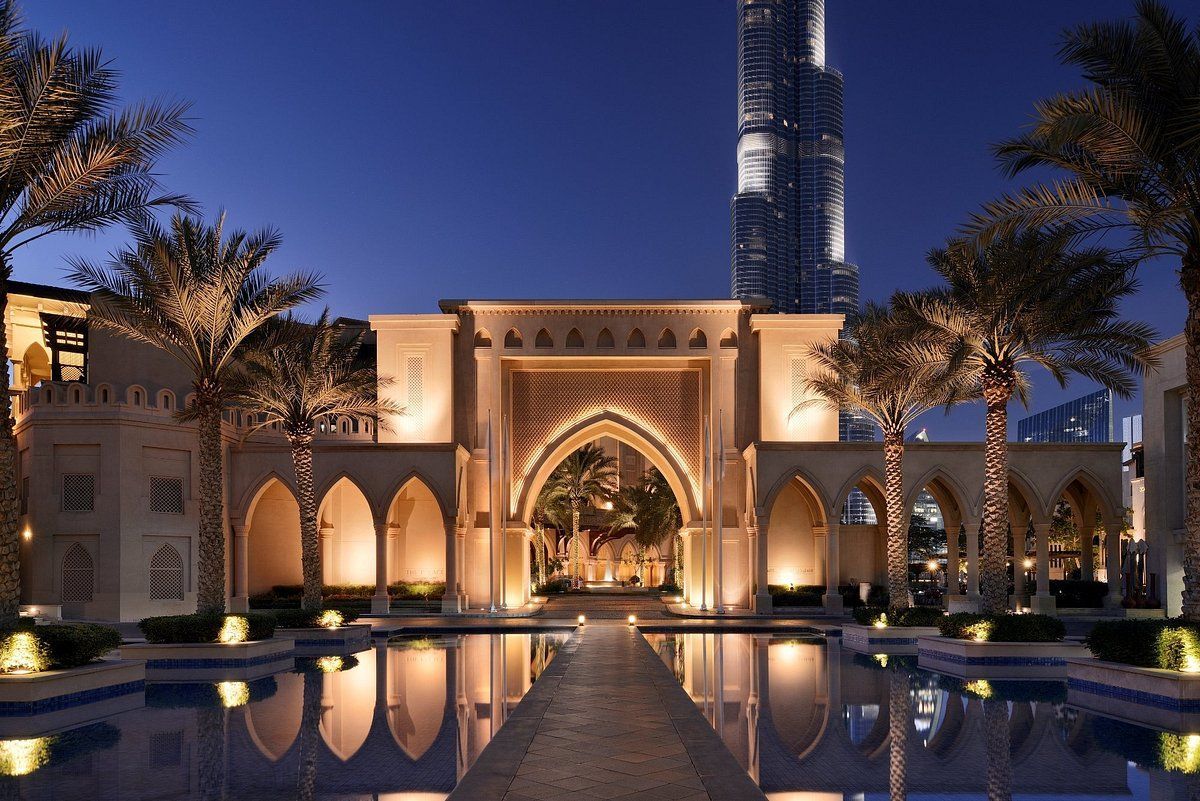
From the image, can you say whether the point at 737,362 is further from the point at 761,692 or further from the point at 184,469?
the point at 761,692

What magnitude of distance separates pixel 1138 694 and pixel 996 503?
18.3 ft

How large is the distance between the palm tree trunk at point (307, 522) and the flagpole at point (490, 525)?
7769 millimetres

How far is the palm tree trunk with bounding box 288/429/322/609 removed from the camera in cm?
2197

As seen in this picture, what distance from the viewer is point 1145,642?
13133 millimetres

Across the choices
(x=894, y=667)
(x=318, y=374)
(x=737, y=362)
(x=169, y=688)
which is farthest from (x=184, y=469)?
(x=894, y=667)

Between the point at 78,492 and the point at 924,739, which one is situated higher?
the point at 78,492

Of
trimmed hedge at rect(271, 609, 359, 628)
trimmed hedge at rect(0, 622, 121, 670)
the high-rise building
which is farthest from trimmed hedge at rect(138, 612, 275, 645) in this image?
the high-rise building

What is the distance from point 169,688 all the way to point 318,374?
886 cm

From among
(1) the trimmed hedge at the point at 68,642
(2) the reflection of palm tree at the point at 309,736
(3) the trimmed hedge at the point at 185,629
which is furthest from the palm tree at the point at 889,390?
(1) the trimmed hedge at the point at 68,642

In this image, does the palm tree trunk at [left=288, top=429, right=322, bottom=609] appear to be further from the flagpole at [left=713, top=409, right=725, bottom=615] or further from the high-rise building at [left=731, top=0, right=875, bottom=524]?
the high-rise building at [left=731, top=0, right=875, bottom=524]

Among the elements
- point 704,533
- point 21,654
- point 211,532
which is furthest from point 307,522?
point 704,533

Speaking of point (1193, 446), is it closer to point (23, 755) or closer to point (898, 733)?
point (898, 733)

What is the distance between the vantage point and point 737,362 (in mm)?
32344

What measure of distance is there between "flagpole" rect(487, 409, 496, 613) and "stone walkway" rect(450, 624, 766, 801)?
54.9 ft
